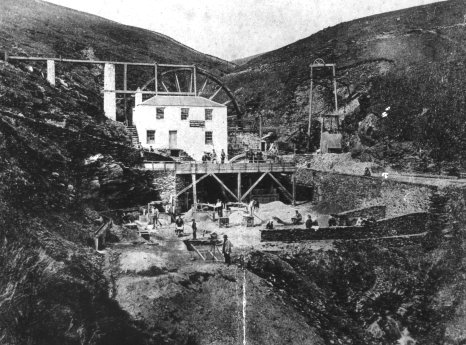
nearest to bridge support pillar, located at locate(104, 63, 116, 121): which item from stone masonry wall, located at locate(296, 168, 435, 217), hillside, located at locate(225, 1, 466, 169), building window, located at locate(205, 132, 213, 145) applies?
building window, located at locate(205, 132, 213, 145)

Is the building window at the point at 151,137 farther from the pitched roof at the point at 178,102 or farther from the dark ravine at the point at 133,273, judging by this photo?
the dark ravine at the point at 133,273

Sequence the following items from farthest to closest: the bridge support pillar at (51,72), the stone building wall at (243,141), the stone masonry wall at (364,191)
A: 1. the stone building wall at (243,141)
2. the bridge support pillar at (51,72)
3. the stone masonry wall at (364,191)

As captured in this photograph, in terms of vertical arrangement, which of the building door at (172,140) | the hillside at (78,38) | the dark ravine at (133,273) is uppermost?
the hillside at (78,38)

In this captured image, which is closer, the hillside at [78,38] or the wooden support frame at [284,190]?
the wooden support frame at [284,190]

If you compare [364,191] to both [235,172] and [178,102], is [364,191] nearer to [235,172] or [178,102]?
[235,172]

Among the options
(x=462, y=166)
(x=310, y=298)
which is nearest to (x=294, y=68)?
(x=462, y=166)

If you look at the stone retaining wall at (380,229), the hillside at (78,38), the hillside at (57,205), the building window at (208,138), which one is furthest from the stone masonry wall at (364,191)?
the hillside at (78,38)

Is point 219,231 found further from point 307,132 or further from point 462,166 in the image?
point 307,132
